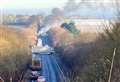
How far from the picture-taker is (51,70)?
31031 mm

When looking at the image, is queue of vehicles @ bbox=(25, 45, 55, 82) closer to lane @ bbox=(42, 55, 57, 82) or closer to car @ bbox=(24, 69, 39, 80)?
car @ bbox=(24, 69, 39, 80)

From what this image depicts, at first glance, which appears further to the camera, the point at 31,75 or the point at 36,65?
the point at 36,65

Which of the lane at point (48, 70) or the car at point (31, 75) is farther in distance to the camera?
the car at point (31, 75)

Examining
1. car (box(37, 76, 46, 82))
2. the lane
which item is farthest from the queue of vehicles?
the lane

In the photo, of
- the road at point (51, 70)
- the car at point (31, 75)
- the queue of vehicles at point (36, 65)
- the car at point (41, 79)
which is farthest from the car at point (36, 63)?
the car at point (41, 79)

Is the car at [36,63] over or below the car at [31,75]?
over

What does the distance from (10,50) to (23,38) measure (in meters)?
7.91

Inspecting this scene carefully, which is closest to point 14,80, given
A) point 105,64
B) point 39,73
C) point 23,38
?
point 39,73

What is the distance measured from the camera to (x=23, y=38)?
137ft

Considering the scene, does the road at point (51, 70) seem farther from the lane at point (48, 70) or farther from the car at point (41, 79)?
the car at point (41, 79)

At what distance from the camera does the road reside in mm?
28606

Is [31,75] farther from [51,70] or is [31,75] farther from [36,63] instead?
[36,63]

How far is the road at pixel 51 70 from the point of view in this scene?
2861 cm

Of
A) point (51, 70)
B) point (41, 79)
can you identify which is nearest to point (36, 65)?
point (51, 70)
